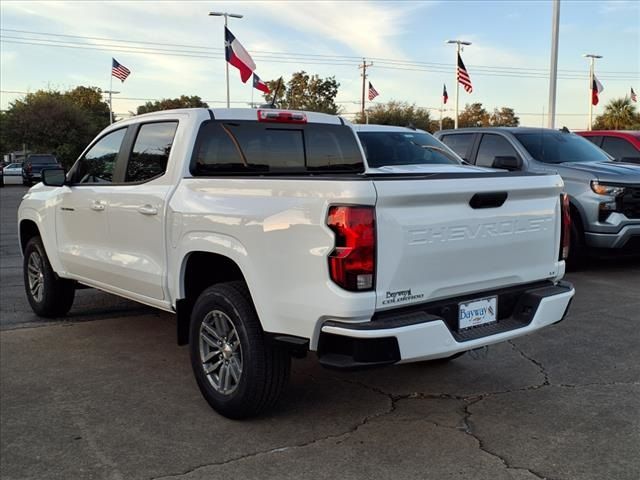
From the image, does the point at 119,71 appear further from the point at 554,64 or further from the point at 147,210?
the point at 147,210

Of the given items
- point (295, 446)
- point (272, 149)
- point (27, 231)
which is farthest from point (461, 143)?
point (295, 446)

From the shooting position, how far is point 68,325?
20.7 ft

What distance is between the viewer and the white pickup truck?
329 cm

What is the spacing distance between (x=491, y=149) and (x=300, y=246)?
7147mm

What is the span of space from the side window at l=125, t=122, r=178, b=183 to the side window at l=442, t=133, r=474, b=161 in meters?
6.25

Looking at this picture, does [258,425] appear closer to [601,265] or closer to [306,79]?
[601,265]

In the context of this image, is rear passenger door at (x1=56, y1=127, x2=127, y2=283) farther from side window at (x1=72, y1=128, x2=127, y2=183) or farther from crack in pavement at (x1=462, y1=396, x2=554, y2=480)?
crack in pavement at (x1=462, y1=396, x2=554, y2=480)

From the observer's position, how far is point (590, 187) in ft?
27.7

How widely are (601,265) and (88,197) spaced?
279 inches

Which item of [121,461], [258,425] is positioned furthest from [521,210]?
[121,461]

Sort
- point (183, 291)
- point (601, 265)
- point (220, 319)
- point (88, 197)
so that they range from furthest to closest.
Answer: point (601, 265) → point (88, 197) → point (183, 291) → point (220, 319)

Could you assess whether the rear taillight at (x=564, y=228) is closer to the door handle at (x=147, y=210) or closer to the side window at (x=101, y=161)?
the door handle at (x=147, y=210)

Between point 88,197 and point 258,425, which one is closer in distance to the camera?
point 258,425

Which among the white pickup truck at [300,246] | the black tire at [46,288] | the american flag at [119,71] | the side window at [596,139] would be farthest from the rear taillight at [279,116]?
the american flag at [119,71]
